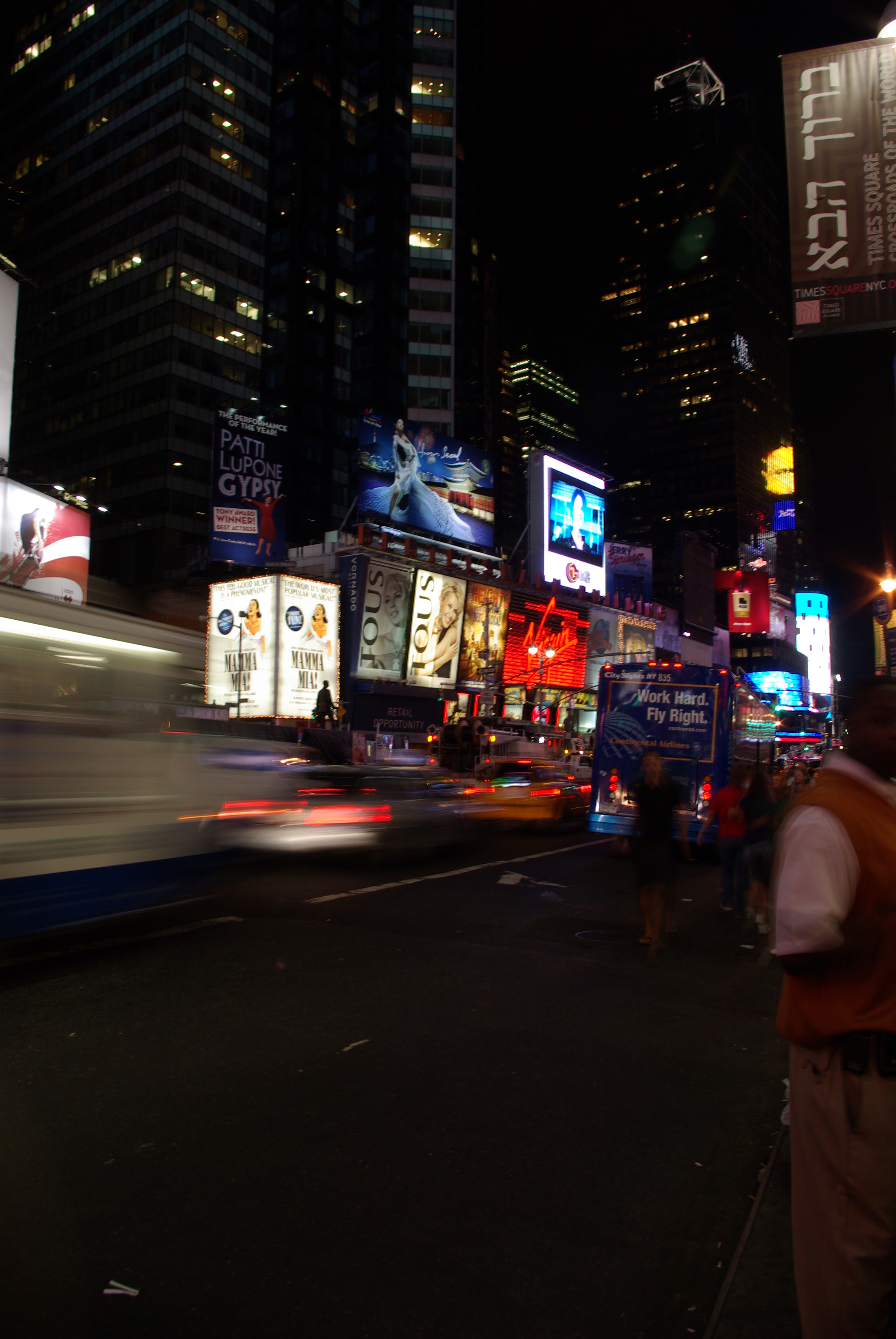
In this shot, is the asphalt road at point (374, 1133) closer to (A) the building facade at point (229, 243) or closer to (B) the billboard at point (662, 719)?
(B) the billboard at point (662, 719)

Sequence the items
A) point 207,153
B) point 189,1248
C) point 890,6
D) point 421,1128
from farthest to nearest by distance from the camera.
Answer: point 207,153 → point 890,6 → point 421,1128 → point 189,1248

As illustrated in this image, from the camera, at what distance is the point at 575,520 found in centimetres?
4922

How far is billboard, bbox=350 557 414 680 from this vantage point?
119ft

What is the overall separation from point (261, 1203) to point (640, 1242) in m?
1.58

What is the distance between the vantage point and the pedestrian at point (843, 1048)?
227 centimetres

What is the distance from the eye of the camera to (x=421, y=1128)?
441 cm

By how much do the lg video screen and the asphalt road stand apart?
40.7 metres

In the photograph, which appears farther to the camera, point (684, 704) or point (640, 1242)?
point (684, 704)

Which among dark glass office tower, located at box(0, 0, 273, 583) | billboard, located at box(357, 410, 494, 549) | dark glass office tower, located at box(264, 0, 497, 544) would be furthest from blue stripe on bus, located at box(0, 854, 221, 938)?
dark glass office tower, located at box(264, 0, 497, 544)

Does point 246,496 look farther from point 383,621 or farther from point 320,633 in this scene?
point 383,621

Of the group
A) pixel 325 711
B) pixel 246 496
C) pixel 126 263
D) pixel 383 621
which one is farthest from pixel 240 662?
pixel 126 263


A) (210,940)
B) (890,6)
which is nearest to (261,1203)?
(210,940)

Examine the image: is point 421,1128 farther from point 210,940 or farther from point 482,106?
point 482,106

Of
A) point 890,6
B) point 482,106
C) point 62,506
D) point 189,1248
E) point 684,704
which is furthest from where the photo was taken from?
point 482,106
